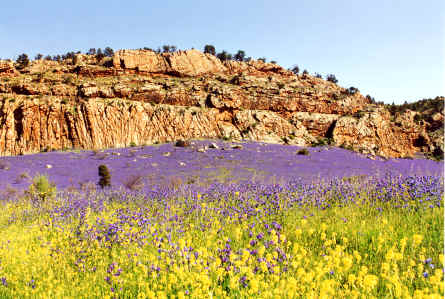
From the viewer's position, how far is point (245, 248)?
11.8 ft

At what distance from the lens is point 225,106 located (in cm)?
4572

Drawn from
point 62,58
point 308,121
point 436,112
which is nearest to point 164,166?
point 308,121

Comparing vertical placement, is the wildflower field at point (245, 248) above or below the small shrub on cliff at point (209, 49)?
below

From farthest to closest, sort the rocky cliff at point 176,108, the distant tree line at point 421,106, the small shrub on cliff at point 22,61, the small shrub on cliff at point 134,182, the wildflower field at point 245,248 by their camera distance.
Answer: the distant tree line at point 421,106
the small shrub on cliff at point 22,61
the rocky cliff at point 176,108
the small shrub on cliff at point 134,182
the wildflower field at point 245,248

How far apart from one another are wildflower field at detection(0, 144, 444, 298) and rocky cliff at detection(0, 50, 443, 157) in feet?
115

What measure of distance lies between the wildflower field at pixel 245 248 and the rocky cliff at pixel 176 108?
35175mm

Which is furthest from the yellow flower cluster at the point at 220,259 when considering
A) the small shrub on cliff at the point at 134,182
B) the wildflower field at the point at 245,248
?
the small shrub on cliff at the point at 134,182

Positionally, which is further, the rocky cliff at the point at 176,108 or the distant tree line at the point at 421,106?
the distant tree line at the point at 421,106

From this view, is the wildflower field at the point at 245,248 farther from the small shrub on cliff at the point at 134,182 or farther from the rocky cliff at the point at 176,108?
the rocky cliff at the point at 176,108

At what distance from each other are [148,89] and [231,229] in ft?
146

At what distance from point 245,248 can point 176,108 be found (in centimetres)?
4174

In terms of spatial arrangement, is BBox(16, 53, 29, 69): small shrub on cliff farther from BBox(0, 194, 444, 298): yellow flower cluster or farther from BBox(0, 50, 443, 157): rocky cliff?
BBox(0, 194, 444, 298): yellow flower cluster

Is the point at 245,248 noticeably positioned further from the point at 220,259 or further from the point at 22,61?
the point at 22,61

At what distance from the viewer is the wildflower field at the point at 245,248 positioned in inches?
102
